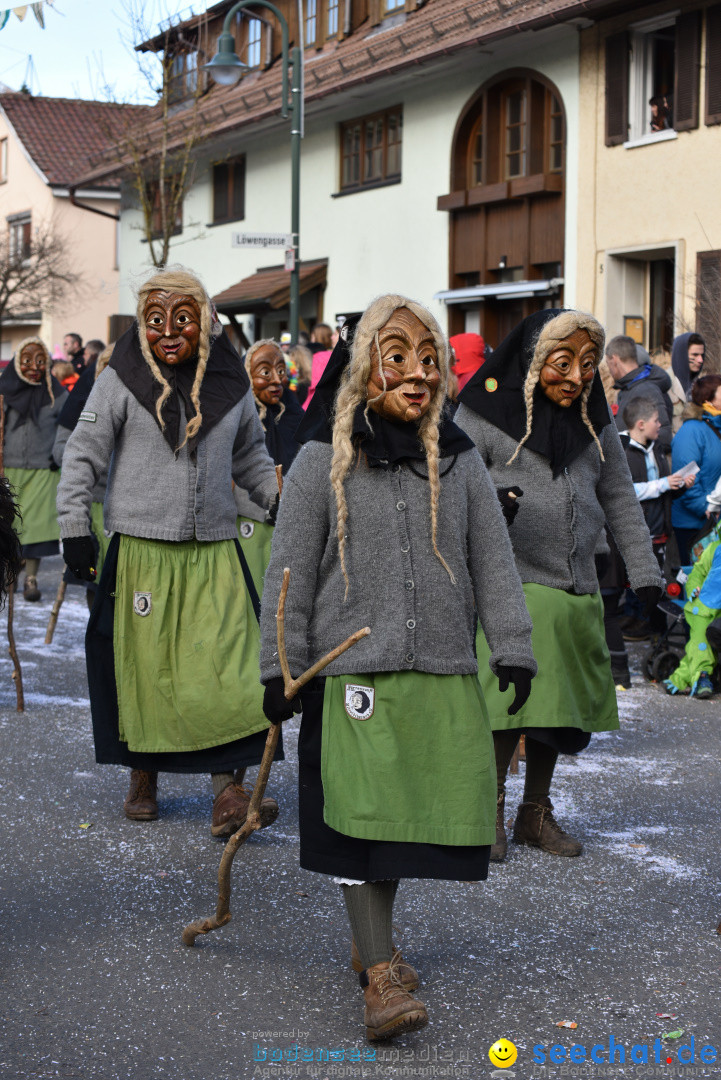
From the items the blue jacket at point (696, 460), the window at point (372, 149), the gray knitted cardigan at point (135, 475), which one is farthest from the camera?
the window at point (372, 149)

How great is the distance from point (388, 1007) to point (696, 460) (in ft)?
21.3

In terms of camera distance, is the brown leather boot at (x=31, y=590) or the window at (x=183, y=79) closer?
the brown leather boot at (x=31, y=590)

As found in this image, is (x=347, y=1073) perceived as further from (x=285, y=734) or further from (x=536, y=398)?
(x=285, y=734)

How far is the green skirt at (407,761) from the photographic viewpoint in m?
3.91

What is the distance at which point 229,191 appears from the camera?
29703 mm

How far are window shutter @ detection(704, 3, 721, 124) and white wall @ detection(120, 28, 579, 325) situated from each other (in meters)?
2.42

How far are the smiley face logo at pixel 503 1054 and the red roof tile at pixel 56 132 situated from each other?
40.7 metres

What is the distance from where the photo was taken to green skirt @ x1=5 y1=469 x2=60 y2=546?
1226 cm

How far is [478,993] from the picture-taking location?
4.17m

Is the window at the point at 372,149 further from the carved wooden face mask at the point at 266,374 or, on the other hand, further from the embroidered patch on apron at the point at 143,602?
the embroidered patch on apron at the point at 143,602

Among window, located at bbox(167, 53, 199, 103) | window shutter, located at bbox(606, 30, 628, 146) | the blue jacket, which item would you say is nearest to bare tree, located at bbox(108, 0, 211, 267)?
window, located at bbox(167, 53, 199, 103)

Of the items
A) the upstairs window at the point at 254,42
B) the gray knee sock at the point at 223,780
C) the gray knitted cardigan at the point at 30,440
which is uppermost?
the upstairs window at the point at 254,42

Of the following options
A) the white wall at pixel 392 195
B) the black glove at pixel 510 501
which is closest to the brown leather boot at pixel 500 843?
the black glove at pixel 510 501

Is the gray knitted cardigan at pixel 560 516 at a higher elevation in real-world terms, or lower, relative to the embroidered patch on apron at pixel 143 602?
higher
